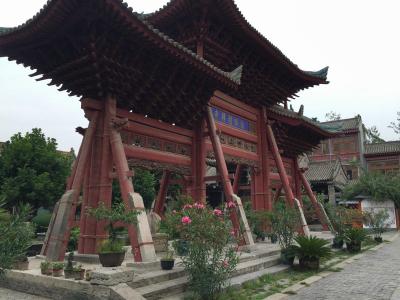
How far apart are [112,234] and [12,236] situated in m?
1.75

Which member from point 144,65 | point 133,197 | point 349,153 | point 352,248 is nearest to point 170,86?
point 144,65

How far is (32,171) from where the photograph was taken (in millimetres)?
23875

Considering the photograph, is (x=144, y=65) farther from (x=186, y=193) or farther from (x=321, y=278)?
(x=321, y=278)

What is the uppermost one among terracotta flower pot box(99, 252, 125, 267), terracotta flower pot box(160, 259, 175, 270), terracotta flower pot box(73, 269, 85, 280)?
terracotta flower pot box(99, 252, 125, 267)

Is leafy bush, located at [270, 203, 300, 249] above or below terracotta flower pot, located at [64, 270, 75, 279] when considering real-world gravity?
above

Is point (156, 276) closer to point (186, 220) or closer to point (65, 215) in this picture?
point (186, 220)

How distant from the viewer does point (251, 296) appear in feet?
23.7

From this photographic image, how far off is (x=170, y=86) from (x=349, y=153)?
39994 millimetres

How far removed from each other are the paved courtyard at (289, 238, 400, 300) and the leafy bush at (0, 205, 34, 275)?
5.02 m

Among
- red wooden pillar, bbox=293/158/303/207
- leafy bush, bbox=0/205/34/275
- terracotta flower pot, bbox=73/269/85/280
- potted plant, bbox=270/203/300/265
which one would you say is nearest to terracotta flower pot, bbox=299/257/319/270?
potted plant, bbox=270/203/300/265

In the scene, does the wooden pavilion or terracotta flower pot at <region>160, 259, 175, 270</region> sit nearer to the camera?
terracotta flower pot at <region>160, 259, 175, 270</region>

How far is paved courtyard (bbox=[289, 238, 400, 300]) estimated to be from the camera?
729 centimetres

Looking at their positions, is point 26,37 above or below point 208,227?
above

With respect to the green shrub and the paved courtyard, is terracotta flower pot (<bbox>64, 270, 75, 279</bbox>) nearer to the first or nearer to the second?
the paved courtyard
